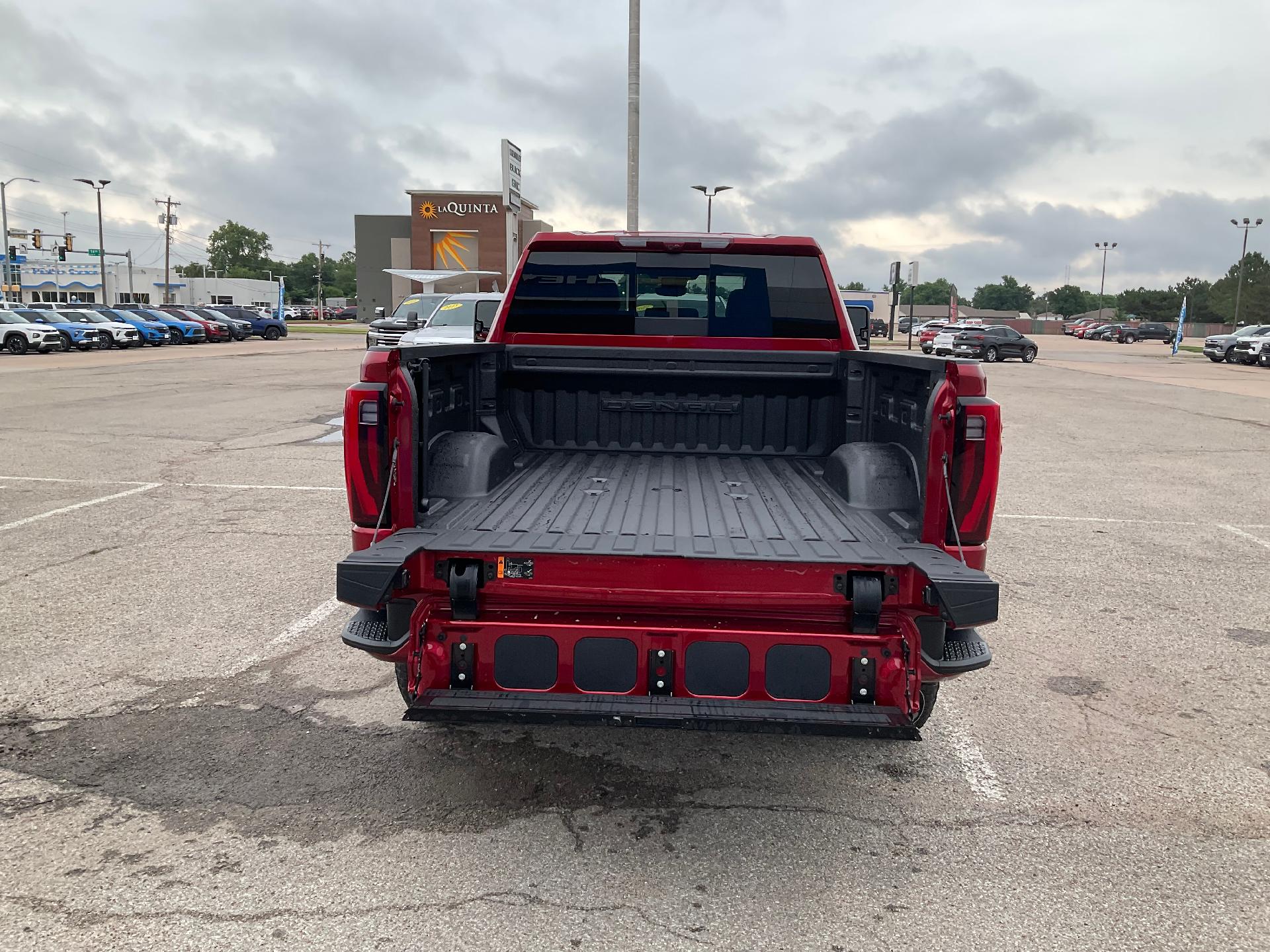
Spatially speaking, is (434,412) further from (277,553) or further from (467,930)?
(277,553)

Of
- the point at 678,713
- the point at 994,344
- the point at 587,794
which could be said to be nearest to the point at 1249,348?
the point at 994,344

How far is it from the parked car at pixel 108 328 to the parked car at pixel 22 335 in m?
2.12

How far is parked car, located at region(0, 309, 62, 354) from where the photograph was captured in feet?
101

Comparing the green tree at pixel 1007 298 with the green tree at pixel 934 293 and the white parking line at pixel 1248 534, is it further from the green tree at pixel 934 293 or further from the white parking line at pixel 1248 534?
the white parking line at pixel 1248 534

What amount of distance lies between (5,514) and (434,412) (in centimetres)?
597

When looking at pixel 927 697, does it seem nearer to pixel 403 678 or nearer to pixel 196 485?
pixel 403 678

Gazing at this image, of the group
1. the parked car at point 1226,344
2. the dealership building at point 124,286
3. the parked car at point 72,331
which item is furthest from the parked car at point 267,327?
the dealership building at point 124,286

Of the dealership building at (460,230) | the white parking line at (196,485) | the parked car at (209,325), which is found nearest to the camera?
the white parking line at (196,485)

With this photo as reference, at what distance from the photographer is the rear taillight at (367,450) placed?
125 inches

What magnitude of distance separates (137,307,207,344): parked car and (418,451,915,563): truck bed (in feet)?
133

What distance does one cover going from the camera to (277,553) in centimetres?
662

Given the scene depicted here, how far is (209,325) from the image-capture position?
42.5 metres

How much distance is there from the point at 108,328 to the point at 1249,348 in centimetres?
4461

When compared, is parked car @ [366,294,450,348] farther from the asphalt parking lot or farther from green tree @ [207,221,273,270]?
green tree @ [207,221,273,270]
